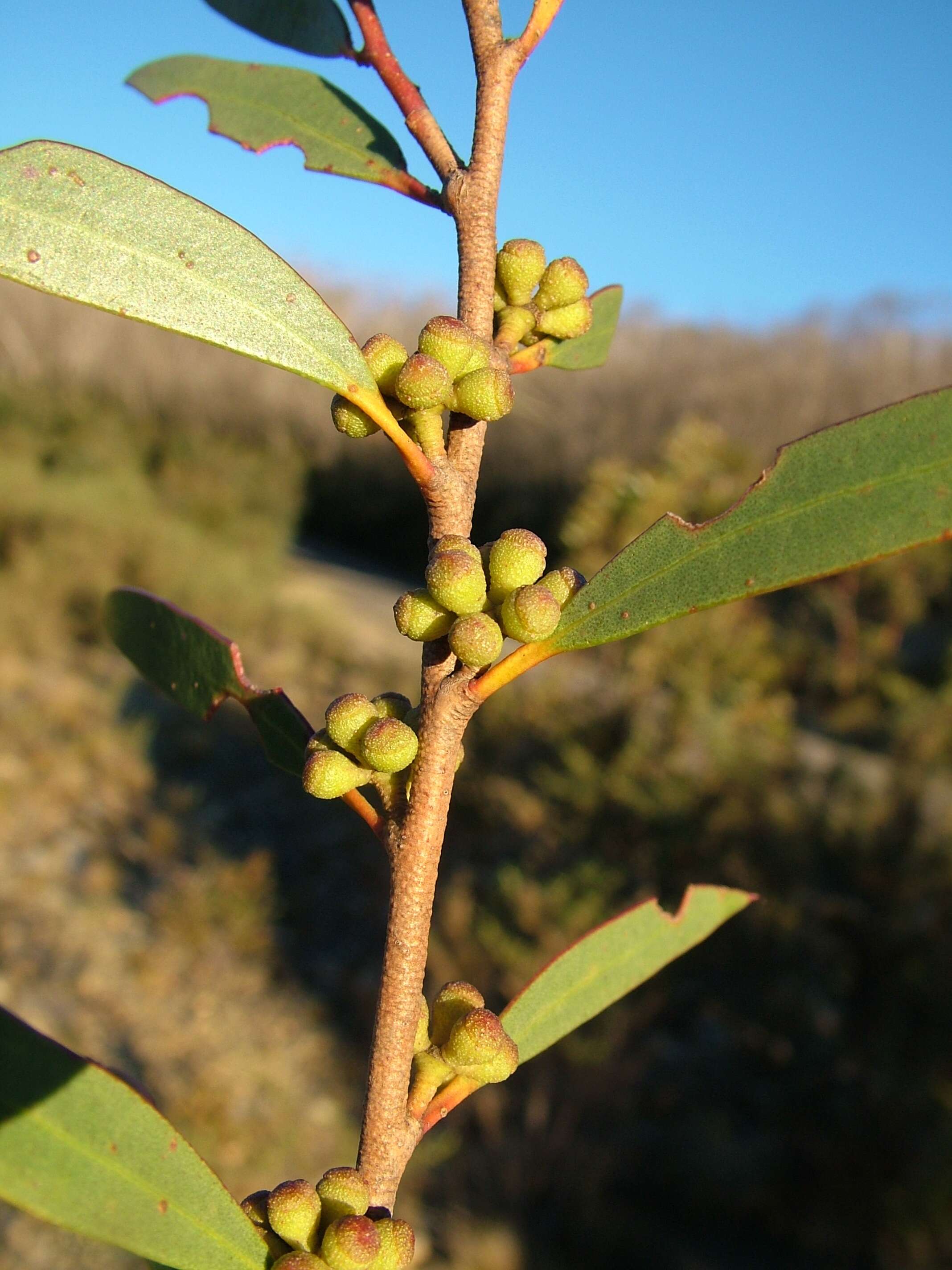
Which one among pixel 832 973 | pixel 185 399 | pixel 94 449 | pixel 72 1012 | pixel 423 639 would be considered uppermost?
pixel 185 399

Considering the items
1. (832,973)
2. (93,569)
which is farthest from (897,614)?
(93,569)

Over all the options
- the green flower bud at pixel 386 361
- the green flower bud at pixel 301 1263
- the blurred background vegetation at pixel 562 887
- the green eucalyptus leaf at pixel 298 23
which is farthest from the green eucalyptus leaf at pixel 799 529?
the blurred background vegetation at pixel 562 887

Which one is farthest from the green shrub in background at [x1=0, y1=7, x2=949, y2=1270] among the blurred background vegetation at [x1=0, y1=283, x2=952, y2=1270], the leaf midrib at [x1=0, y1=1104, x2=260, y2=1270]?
the blurred background vegetation at [x1=0, y1=283, x2=952, y2=1270]

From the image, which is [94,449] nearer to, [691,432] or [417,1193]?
[691,432]

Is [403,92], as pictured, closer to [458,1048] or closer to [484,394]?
[484,394]

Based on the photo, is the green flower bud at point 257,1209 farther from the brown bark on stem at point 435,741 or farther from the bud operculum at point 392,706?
the bud operculum at point 392,706

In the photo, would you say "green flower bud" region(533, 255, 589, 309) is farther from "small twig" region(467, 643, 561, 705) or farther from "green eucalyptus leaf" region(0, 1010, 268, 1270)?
"green eucalyptus leaf" region(0, 1010, 268, 1270)
